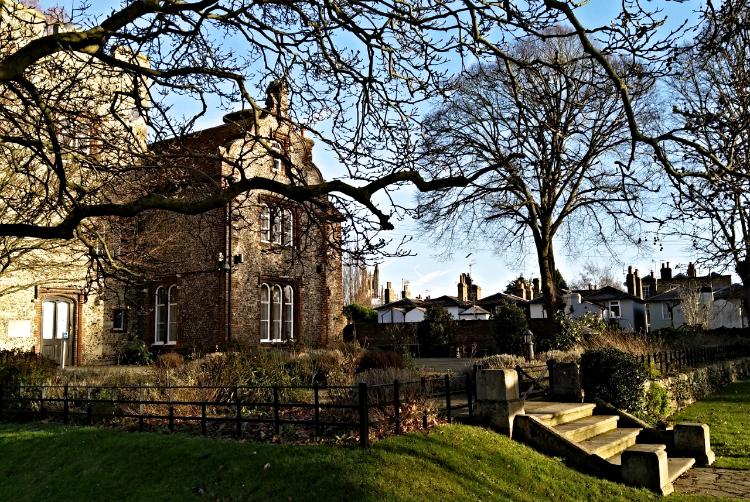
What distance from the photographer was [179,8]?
6.80 m

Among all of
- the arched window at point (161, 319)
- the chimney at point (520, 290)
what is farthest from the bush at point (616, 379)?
the chimney at point (520, 290)

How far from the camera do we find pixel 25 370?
1473cm

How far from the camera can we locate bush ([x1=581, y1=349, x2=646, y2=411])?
1310 cm

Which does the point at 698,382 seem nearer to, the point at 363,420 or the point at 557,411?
the point at 557,411

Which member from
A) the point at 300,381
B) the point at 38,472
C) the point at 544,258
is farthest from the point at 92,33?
the point at 544,258

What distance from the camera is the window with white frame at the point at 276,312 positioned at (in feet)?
86.1

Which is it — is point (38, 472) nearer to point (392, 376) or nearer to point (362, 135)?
point (392, 376)

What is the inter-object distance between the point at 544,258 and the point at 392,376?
1501 cm

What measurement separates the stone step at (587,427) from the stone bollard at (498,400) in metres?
0.85

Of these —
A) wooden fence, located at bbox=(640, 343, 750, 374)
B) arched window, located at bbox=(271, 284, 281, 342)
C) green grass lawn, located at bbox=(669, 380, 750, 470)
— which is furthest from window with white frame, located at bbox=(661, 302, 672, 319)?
arched window, located at bbox=(271, 284, 281, 342)

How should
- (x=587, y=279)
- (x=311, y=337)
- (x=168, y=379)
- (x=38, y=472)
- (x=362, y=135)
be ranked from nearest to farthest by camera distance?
(x=362, y=135) < (x=38, y=472) < (x=168, y=379) < (x=311, y=337) < (x=587, y=279)

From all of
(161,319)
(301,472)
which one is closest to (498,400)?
(301,472)

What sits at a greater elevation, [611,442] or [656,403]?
[656,403]

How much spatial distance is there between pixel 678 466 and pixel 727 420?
480cm
